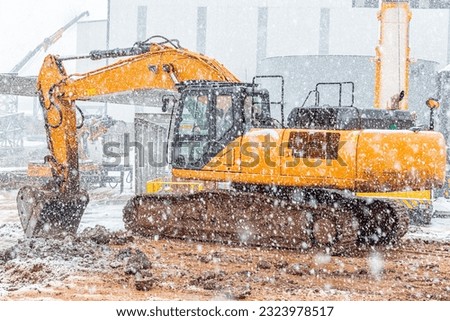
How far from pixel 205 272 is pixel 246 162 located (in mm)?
1964

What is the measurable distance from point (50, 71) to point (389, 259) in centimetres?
580

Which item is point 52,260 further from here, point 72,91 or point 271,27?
point 271,27

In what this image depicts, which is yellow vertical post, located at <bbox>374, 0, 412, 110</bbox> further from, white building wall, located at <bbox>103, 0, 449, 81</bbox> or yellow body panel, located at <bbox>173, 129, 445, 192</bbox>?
white building wall, located at <bbox>103, 0, 449, 81</bbox>

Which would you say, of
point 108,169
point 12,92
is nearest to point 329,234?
point 108,169

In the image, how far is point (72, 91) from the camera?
9.42 metres

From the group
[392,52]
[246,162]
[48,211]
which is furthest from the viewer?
[392,52]

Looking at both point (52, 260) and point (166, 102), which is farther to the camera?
point (166, 102)

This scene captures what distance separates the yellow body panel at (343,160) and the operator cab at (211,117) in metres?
0.22

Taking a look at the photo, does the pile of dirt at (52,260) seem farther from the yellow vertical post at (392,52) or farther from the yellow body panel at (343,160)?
the yellow vertical post at (392,52)

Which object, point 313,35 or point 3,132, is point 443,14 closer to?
point 313,35

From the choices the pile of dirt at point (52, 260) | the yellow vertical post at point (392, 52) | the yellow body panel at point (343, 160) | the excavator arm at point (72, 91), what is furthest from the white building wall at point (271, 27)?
the pile of dirt at point (52, 260)

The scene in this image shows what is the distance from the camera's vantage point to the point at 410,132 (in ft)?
26.7

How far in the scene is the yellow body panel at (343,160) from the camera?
8.00 m

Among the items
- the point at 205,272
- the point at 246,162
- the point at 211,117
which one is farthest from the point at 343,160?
the point at 205,272
